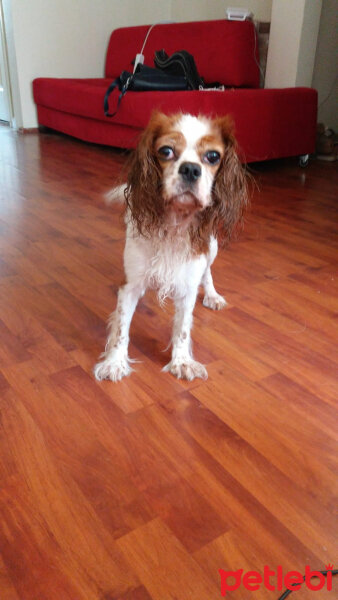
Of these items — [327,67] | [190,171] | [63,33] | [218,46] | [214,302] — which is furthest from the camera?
[63,33]

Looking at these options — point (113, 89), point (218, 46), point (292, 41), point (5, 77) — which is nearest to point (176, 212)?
point (113, 89)

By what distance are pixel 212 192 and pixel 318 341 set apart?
70 centimetres

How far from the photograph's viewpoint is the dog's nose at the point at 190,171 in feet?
3.66

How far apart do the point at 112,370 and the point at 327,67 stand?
4.81 m

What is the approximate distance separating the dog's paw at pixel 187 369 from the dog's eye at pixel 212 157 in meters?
0.58

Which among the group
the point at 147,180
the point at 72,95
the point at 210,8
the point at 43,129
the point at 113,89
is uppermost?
the point at 210,8

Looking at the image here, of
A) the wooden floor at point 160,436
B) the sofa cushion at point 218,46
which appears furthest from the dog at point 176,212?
the sofa cushion at point 218,46

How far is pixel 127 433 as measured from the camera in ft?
3.83

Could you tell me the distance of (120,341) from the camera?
1425 millimetres

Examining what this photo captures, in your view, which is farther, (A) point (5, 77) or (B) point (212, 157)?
(A) point (5, 77)

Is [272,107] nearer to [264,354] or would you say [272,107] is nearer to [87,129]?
[87,129]

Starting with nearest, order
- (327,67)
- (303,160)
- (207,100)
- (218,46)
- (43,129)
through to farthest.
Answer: (207,100)
(303,160)
(218,46)
(327,67)
(43,129)

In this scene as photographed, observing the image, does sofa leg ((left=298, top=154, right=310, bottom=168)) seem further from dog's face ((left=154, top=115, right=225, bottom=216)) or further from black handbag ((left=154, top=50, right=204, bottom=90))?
dog's face ((left=154, top=115, right=225, bottom=216))

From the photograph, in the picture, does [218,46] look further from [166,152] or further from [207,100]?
[166,152]
